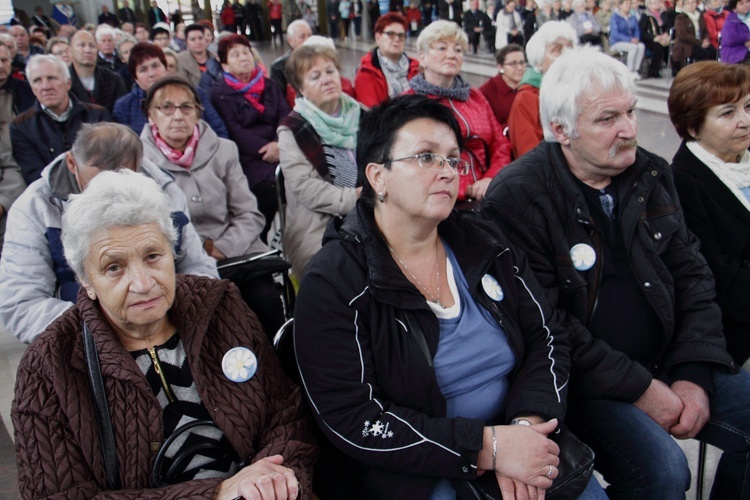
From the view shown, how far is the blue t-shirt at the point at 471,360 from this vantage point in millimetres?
1628

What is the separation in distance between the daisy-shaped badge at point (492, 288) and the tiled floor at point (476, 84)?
45.0 inches

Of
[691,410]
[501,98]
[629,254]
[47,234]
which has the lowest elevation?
[691,410]

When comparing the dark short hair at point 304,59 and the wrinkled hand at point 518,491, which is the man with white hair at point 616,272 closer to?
the wrinkled hand at point 518,491

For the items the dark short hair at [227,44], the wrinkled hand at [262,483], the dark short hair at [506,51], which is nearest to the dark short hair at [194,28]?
the dark short hair at [227,44]

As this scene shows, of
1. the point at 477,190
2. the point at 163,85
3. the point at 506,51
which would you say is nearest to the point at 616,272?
the point at 477,190

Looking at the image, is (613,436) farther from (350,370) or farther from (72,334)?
(72,334)

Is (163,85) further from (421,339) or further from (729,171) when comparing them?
(729,171)

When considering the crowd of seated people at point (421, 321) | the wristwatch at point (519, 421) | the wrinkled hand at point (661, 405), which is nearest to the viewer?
the crowd of seated people at point (421, 321)

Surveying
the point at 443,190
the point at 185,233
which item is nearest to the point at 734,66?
the point at 443,190

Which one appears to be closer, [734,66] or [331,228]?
[331,228]

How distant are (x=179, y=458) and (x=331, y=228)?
70 centimetres

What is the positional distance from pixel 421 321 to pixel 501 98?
3254mm

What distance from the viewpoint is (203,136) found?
122 inches

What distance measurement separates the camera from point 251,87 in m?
4.16
